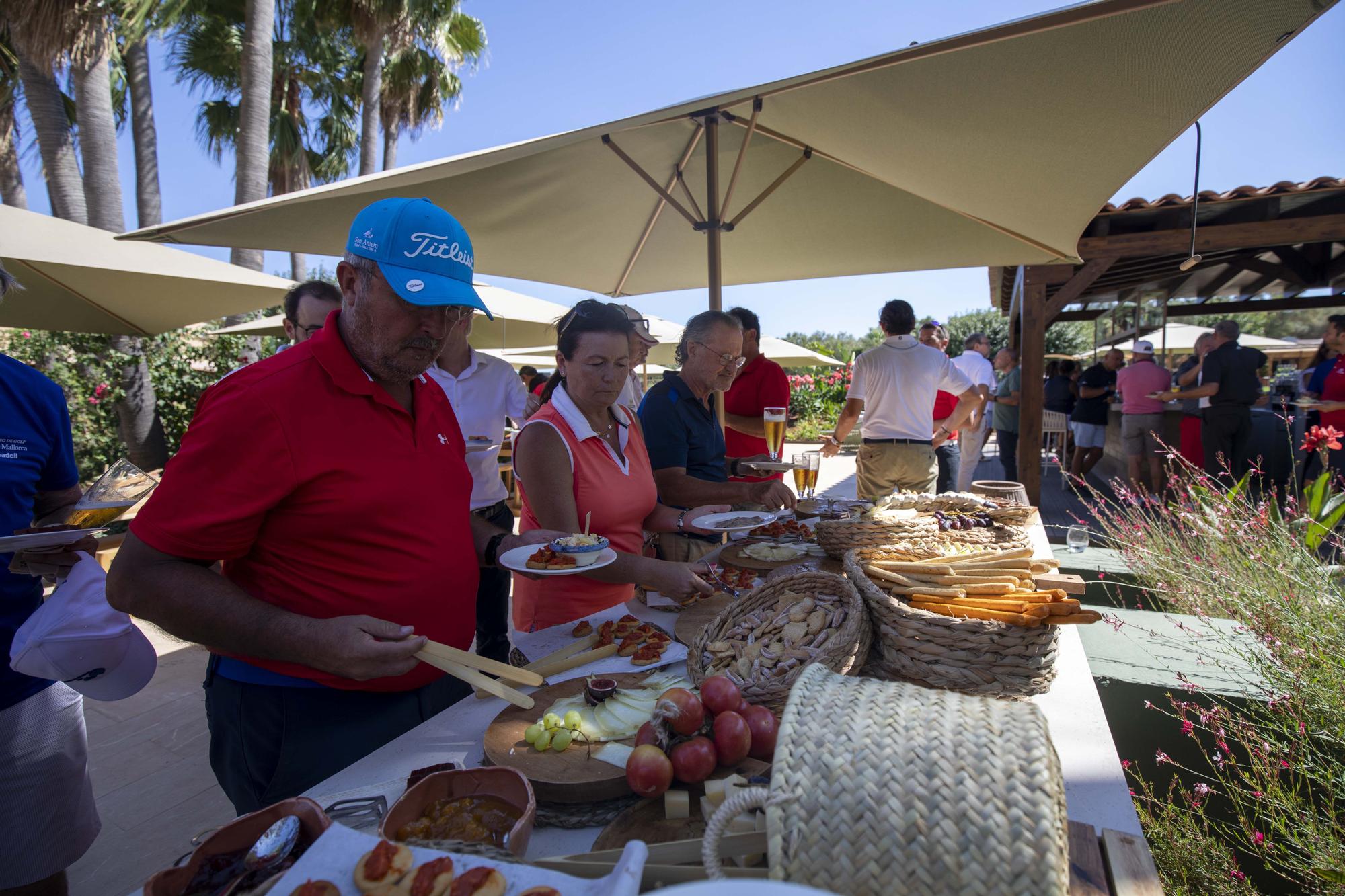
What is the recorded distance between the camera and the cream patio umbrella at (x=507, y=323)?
773 cm

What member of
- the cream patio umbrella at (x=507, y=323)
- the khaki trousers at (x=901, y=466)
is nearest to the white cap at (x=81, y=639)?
the khaki trousers at (x=901, y=466)

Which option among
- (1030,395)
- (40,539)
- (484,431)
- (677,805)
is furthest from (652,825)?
(1030,395)

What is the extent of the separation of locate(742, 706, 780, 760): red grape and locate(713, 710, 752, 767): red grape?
31mm

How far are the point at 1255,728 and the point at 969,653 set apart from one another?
1.53 m

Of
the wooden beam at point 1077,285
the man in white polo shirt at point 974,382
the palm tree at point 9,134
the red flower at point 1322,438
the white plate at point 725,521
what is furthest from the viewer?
the palm tree at point 9,134

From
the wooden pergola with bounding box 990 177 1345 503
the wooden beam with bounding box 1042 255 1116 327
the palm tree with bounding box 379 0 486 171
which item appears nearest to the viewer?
the wooden pergola with bounding box 990 177 1345 503

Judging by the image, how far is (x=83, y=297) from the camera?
5516mm

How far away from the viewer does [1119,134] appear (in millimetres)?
2959

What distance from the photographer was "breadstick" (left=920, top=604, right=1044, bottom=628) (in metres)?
1.47

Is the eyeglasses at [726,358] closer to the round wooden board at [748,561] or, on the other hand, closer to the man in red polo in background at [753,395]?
the round wooden board at [748,561]

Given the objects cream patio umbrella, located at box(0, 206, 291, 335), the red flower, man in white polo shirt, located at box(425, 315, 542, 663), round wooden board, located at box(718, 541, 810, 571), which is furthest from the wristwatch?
cream patio umbrella, located at box(0, 206, 291, 335)

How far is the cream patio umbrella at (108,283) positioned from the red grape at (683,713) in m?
5.34

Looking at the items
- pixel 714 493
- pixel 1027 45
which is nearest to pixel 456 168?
pixel 714 493

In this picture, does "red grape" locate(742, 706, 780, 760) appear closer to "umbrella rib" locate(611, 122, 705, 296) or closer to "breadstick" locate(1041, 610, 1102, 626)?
"breadstick" locate(1041, 610, 1102, 626)
